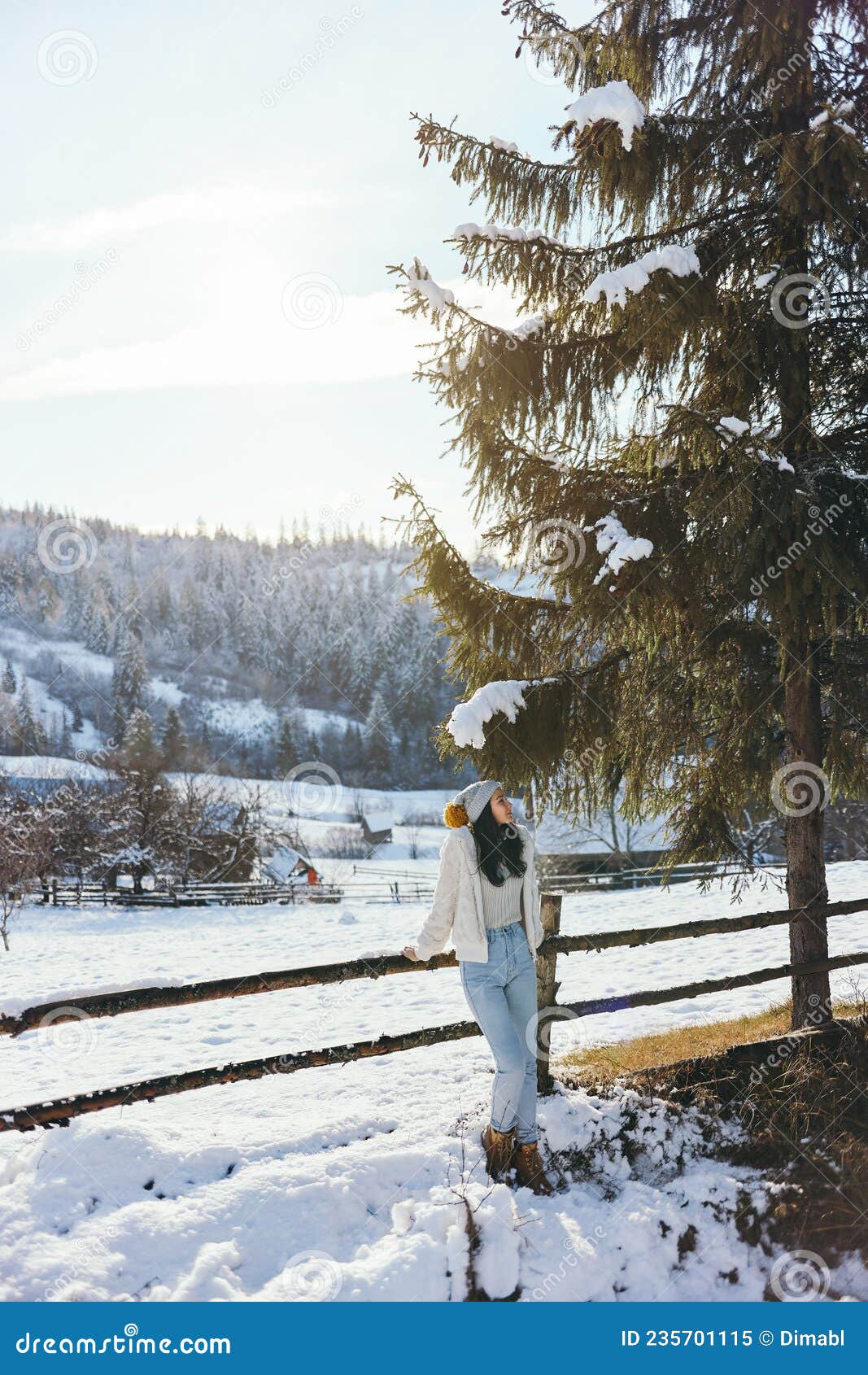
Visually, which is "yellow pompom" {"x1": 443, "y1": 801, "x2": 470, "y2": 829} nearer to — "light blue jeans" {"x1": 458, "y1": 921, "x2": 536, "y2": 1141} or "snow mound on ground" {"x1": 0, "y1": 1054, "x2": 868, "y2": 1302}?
"light blue jeans" {"x1": 458, "y1": 921, "x2": 536, "y2": 1141}

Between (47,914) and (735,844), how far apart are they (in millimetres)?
22768

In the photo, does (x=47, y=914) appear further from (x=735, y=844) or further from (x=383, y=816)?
(x=383, y=816)

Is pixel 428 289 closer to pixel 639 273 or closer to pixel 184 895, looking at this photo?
pixel 639 273

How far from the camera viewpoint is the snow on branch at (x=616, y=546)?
499 centimetres

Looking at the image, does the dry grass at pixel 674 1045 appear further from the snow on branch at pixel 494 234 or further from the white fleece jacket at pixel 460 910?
the snow on branch at pixel 494 234

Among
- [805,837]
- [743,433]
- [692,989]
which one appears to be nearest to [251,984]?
[692,989]

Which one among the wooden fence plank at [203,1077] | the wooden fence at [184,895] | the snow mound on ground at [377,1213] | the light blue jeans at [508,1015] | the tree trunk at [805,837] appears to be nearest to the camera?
the snow mound on ground at [377,1213]

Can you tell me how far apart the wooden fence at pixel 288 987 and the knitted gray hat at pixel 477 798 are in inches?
30.7

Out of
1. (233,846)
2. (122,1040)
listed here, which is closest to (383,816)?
(233,846)

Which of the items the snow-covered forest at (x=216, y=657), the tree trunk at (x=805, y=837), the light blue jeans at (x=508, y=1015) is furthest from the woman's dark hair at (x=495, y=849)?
the snow-covered forest at (x=216, y=657)

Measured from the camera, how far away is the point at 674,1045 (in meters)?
5.99
